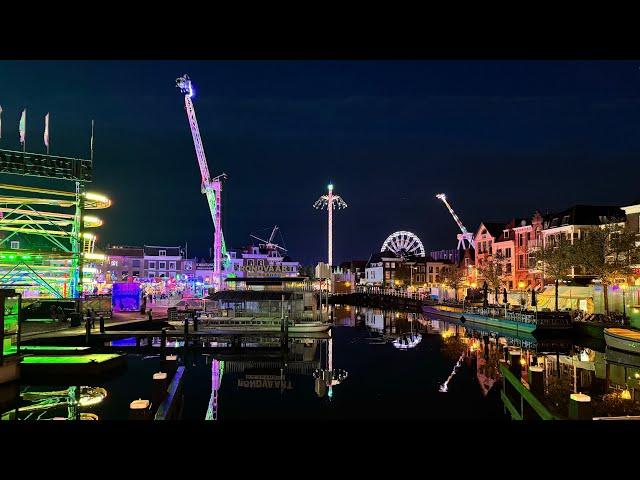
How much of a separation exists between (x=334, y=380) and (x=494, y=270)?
4093 centimetres

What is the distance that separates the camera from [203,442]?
5.12 meters

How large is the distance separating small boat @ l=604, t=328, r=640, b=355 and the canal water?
2.99 ft

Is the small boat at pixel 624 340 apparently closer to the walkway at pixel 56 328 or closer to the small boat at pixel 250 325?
the small boat at pixel 250 325

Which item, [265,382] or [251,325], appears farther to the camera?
[251,325]

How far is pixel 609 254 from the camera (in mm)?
36906

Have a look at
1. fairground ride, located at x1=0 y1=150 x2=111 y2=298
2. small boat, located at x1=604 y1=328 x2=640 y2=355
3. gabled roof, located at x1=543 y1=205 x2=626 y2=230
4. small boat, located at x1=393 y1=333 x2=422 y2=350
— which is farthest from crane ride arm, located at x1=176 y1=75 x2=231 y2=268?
small boat, located at x1=604 y1=328 x2=640 y2=355

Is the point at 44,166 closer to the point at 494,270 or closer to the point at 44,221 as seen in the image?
the point at 44,221

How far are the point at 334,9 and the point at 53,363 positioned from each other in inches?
806

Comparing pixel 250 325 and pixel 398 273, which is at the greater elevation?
pixel 398 273

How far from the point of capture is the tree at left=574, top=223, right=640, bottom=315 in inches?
1393

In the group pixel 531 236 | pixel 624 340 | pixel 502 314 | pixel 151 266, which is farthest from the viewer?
pixel 151 266

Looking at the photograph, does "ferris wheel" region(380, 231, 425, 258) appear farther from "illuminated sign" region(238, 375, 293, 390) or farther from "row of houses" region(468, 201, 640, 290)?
"illuminated sign" region(238, 375, 293, 390)

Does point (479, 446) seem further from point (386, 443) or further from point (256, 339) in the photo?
point (256, 339)

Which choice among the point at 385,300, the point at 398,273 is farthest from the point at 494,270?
the point at 398,273
